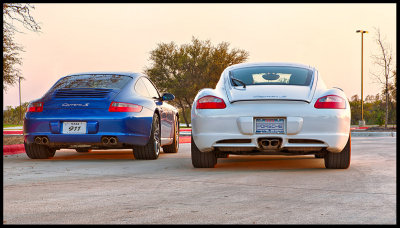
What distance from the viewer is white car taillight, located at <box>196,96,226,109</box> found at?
301 inches

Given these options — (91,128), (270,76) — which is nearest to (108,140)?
(91,128)

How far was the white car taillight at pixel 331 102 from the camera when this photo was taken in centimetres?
752

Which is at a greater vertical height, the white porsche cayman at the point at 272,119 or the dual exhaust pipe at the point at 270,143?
the white porsche cayman at the point at 272,119

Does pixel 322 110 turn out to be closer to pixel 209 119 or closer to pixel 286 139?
pixel 286 139

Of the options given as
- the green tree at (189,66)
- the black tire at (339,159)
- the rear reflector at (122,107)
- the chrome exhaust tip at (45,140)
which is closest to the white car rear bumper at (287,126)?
the black tire at (339,159)

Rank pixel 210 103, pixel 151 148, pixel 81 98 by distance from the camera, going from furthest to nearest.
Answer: pixel 151 148, pixel 81 98, pixel 210 103

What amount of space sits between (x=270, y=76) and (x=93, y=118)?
113 inches

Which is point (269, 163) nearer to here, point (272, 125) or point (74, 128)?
point (272, 125)

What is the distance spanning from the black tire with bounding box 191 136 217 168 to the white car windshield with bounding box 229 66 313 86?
42.3 inches

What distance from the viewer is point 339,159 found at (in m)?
8.03

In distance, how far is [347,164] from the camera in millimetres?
8086

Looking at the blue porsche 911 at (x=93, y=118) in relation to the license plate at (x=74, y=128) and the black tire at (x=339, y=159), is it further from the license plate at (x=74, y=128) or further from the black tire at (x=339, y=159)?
the black tire at (x=339, y=159)

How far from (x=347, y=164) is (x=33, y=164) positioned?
4.87 metres

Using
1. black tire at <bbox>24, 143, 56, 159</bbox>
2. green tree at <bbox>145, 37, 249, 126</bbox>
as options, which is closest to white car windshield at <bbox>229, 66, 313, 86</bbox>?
black tire at <bbox>24, 143, 56, 159</bbox>
